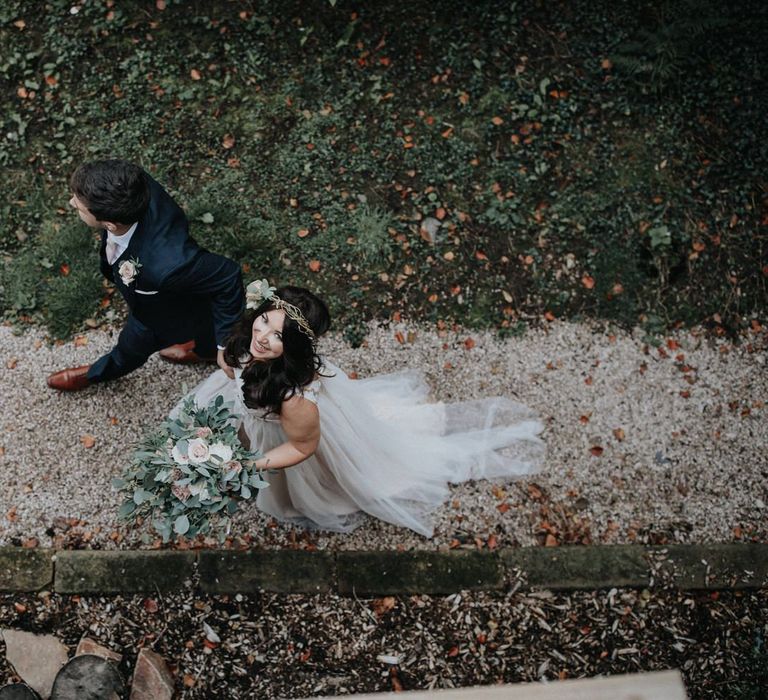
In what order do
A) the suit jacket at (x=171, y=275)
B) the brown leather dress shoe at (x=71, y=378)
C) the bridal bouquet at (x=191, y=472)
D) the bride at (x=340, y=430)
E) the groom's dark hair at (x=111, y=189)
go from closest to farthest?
the bridal bouquet at (x=191, y=472) → the bride at (x=340, y=430) → the groom's dark hair at (x=111, y=189) → the suit jacket at (x=171, y=275) → the brown leather dress shoe at (x=71, y=378)

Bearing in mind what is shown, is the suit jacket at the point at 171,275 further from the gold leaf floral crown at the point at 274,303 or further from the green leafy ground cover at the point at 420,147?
the green leafy ground cover at the point at 420,147

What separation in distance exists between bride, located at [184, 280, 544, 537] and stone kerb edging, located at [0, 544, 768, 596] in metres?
0.26

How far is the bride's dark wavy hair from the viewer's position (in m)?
2.99

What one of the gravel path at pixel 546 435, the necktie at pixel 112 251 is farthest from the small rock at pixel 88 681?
the necktie at pixel 112 251

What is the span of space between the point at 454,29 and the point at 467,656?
481cm

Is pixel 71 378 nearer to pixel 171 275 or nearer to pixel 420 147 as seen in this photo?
pixel 171 275

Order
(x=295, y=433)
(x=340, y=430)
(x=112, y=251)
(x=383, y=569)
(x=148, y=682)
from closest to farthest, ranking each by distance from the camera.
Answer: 1. (x=295, y=433)
2. (x=112, y=251)
3. (x=340, y=430)
4. (x=148, y=682)
5. (x=383, y=569)

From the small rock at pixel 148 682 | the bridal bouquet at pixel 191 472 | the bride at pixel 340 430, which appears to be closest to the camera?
the bridal bouquet at pixel 191 472

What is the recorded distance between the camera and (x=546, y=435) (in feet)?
15.2

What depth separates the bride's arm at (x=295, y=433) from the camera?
304 centimetres

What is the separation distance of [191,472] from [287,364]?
62 centimetres

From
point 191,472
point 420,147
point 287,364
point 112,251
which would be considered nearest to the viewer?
point 191,472

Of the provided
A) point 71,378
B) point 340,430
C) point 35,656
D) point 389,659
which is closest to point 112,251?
point 71,378

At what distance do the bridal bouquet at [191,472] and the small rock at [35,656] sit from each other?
147cm
